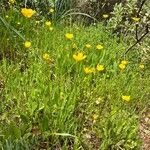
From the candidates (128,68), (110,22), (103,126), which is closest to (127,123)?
(103,126)

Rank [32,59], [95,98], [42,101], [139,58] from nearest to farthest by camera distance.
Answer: [42,101], [95,98], [32,59], [139,58]

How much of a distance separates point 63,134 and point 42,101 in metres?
0.32

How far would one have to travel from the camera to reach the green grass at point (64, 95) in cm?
268

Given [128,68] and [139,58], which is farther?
[139,58]

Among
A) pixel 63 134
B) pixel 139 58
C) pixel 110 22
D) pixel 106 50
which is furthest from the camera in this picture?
pixel 110 22

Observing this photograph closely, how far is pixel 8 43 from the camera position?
3441 millimetres

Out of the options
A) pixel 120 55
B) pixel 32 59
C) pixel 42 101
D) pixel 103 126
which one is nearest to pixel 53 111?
pixel 42 101

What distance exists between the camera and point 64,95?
280 cm

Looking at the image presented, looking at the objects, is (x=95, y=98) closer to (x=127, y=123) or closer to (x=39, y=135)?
(x=127, y=123)

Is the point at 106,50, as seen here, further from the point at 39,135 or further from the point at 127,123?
the point at 39,135

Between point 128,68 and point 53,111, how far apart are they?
106 cm

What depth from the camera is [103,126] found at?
2.82 metres

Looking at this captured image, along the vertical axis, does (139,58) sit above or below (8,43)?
below

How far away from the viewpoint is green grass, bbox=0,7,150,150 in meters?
2.68
